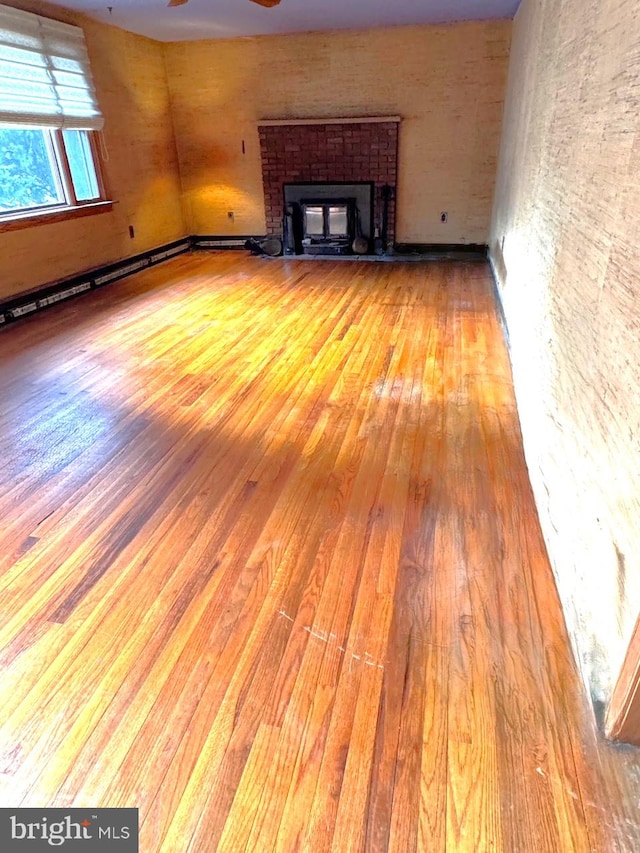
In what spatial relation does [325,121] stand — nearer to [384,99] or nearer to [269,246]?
[384,99]

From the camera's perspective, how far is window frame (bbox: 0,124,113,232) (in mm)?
4496

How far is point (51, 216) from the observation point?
481 cm

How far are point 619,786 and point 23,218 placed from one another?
17.4ft

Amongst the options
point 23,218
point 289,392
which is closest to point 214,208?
point 23,218

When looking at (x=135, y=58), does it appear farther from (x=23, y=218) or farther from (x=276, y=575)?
(x=276, y=575)

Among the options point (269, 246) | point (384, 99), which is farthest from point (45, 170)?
point (384, 99)

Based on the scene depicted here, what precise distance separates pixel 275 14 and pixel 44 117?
7.93 feet

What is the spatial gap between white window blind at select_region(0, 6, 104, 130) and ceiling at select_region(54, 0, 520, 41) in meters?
0.33

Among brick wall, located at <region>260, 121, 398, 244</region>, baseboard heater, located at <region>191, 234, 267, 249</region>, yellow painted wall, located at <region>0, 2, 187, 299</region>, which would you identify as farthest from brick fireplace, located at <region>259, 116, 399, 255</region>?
yellow painted wall, located at <region>0, 2, 187, 299</region>

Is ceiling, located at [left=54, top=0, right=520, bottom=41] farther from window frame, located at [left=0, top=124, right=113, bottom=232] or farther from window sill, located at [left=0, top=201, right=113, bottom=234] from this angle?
window sill, located at [left=0, top=201, right=113, bottom=234]

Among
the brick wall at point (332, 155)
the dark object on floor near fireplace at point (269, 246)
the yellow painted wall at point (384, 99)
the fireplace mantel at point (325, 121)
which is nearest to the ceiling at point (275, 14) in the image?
the yellow painted wall at point (384, 99)

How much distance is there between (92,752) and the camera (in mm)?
1283

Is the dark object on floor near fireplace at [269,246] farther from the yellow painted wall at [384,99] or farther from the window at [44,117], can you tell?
the window at [44,117]

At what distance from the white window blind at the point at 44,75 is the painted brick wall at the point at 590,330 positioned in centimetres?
401
